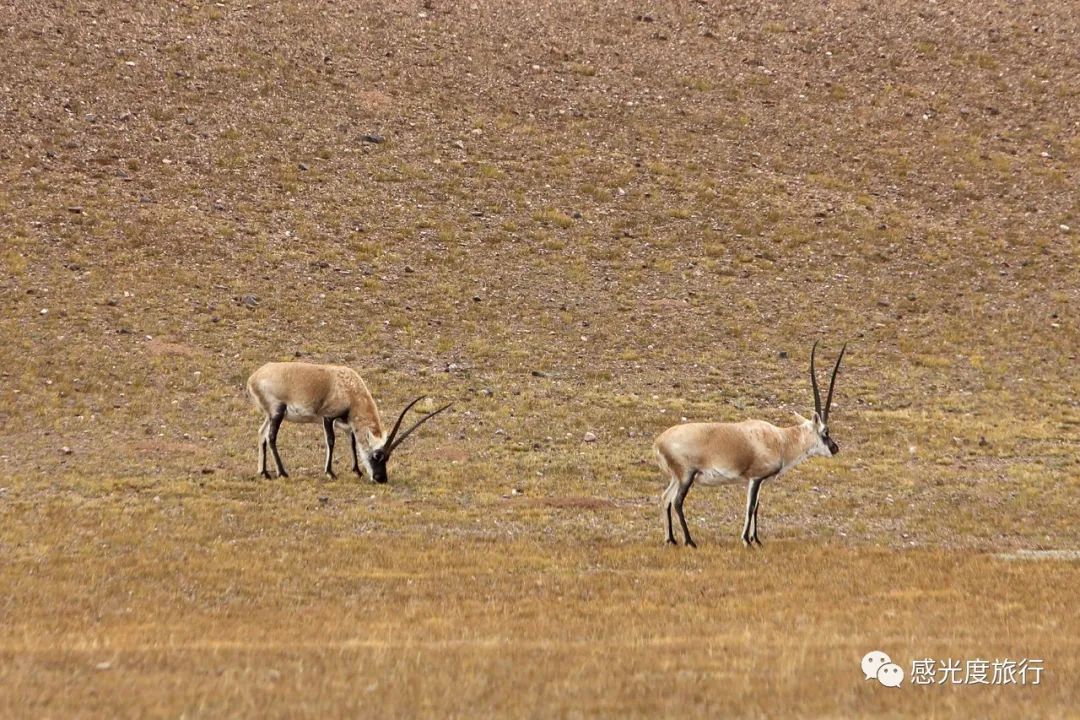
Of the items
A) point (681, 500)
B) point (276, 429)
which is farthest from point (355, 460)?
point (681, 500)

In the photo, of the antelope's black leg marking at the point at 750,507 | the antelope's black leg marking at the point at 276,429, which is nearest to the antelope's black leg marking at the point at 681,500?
the antelope's black leg marking at the point at 750,507

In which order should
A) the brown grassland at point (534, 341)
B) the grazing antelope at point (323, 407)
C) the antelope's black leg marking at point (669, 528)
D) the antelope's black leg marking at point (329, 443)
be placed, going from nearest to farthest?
the brown grassland at point (534, 341)
the antelope's black leg marking at point (669, 528)
the grazing antelope at point (323, 407)
the antelope's black leg marking at point (329, 443)

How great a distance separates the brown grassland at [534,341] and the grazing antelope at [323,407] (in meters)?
0.87

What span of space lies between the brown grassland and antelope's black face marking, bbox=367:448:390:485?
440 millimetres

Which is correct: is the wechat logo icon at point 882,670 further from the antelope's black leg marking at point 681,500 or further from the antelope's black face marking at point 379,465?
the antelope's black face marking at point 379,465

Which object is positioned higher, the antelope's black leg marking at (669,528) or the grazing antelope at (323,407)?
the grazing antelope at (323,407)

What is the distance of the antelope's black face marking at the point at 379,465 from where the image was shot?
26203 millimetres

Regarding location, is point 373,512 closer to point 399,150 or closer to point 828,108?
point 399,150

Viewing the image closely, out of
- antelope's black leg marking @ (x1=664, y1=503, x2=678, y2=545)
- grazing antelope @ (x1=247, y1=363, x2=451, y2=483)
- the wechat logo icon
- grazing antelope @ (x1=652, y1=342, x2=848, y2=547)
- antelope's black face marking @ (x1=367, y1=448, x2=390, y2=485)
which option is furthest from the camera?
grazing antelope @ (x1=247, y1=363, x2=451, y2=483)

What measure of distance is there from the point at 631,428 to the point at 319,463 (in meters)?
9.34

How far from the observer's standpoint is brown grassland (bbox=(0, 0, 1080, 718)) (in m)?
13.5

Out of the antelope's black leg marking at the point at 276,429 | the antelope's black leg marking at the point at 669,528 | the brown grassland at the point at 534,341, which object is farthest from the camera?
the antelope's black leg marking at the point at 276,429

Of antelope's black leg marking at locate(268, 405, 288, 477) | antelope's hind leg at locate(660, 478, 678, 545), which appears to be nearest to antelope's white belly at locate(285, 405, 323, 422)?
antelope's black leg marking at locate(268, 405, 288, 477)

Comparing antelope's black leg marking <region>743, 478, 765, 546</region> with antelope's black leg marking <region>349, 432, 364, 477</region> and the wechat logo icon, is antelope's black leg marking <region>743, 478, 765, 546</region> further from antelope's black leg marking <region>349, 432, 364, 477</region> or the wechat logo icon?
antelope's black leg marking <region>349, 432, 364, 477</region>
